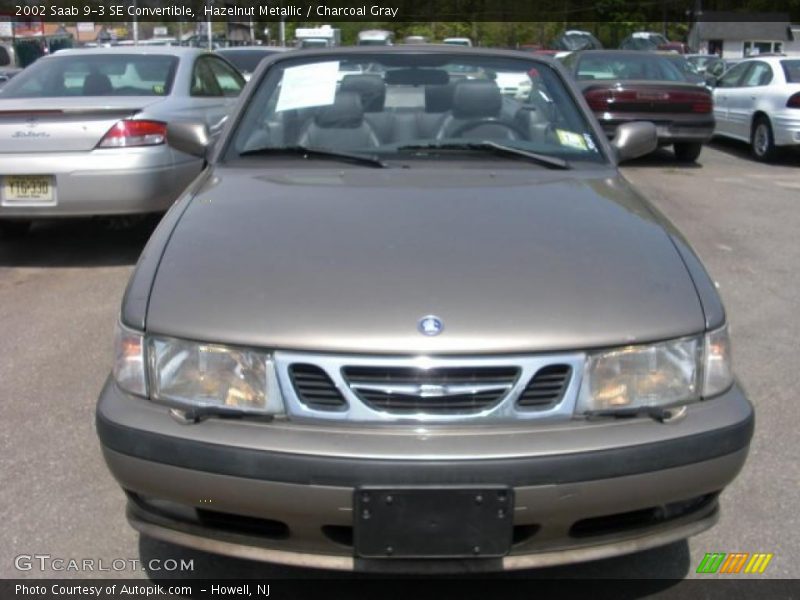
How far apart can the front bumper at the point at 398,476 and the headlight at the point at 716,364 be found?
4cm

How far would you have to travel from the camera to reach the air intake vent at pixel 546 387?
229cm

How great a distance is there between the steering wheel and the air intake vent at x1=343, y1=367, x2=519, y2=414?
1.66 metres

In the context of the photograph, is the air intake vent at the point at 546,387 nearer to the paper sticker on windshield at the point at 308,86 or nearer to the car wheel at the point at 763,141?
the paper sticker on windshield at the point at 308,86

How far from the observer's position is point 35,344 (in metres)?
4.84

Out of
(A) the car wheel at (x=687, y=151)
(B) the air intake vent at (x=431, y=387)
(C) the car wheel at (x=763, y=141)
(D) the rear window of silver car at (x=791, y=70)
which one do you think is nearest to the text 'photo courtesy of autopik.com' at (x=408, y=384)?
(B) the air intake vent at (x=431, y=387)

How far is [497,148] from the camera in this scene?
140 inches

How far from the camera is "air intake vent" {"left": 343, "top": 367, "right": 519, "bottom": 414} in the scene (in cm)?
225

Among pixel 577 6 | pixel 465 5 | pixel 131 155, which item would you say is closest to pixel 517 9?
pixel 465 5

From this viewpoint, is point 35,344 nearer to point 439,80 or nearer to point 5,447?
point 5,447

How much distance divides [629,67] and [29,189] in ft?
28.2

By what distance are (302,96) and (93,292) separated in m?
2.63

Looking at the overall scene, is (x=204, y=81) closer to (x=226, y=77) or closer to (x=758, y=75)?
(x=226, y=77)

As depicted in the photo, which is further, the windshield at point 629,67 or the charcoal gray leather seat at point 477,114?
the windshield at point 629,67

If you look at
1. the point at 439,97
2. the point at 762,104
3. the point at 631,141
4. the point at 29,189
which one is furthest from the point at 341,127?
the point at 762,104
